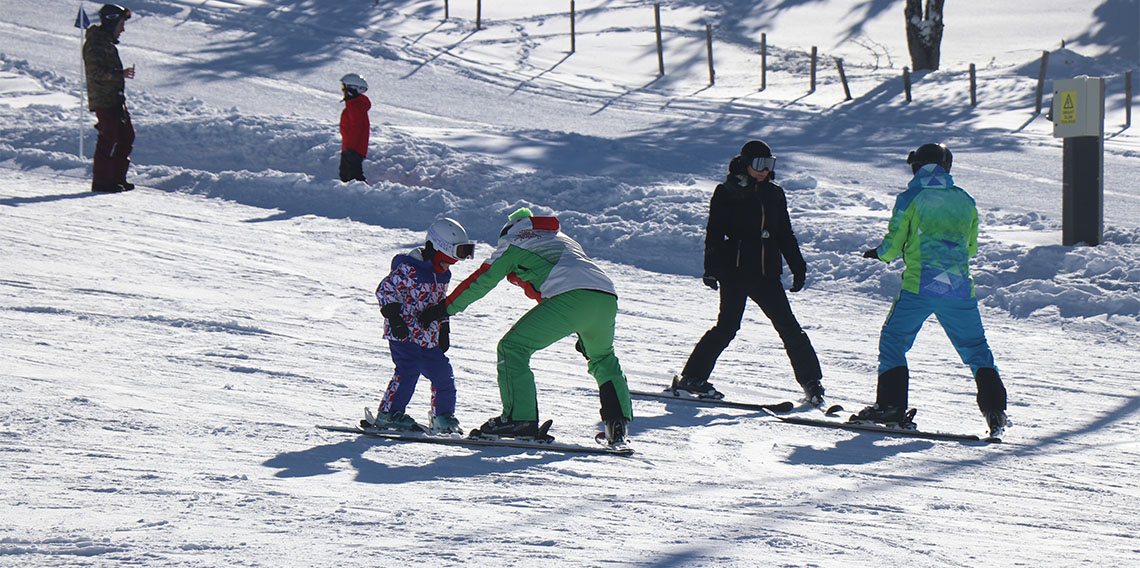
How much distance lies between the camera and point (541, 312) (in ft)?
19.1

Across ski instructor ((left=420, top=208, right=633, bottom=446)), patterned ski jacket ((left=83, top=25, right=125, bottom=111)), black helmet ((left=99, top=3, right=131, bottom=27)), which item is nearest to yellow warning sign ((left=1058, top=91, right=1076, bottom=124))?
ski instructor ((left=420, top=208, right=633, bottom=446))

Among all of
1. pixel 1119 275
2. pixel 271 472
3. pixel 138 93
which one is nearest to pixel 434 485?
pixel 271 472

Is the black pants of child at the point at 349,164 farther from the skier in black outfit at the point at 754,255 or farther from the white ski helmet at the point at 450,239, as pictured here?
the white ski helmet at the point at 450,239

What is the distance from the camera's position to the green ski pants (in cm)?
580

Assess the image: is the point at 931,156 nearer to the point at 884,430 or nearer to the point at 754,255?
the point at 754,255

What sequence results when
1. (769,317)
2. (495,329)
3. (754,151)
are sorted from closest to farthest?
(754,151), (769,317), (495,329)

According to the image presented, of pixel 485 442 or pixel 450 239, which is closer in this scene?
pixel 450 239

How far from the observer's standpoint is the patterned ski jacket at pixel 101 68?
11883 millimetres

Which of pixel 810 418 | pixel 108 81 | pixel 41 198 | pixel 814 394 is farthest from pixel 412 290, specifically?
pixel 41 198

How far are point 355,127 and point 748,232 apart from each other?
24.3ft

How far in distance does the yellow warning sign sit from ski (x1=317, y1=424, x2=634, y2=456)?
22.9ft

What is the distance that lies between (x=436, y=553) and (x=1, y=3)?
24.5 m

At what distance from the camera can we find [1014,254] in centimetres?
1092

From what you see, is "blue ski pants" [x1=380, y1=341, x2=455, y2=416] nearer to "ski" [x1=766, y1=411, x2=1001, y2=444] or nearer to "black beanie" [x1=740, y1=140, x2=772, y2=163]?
"ski" [x1=766, y1=411, x2=1001, y2=444]
